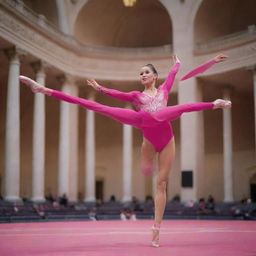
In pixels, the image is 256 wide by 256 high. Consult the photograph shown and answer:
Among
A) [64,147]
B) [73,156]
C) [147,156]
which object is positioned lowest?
[147,156]

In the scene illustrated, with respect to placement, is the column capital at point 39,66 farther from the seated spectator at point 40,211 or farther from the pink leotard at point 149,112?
the pink leotard at point 149,112

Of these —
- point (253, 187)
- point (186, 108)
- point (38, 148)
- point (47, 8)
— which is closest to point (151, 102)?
point (186, 108)

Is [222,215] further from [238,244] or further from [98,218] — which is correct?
[238,244]

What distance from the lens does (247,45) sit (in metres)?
27.9

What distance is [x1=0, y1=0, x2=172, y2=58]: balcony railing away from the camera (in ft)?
79.6

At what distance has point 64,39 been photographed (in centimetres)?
2905

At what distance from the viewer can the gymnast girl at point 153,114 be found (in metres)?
7.00

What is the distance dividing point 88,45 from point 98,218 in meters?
14.0

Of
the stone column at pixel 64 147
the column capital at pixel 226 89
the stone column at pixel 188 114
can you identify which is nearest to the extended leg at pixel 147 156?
the stone column at pixel 64 147

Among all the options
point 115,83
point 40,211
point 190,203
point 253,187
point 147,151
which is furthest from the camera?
point 253,187

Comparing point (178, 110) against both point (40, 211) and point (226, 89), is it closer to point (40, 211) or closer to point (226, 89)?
point (40, 211)

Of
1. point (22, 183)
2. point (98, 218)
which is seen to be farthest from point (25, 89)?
point (98, 218)

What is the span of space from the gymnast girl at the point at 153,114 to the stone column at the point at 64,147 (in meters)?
21.5

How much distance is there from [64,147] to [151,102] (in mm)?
22394
